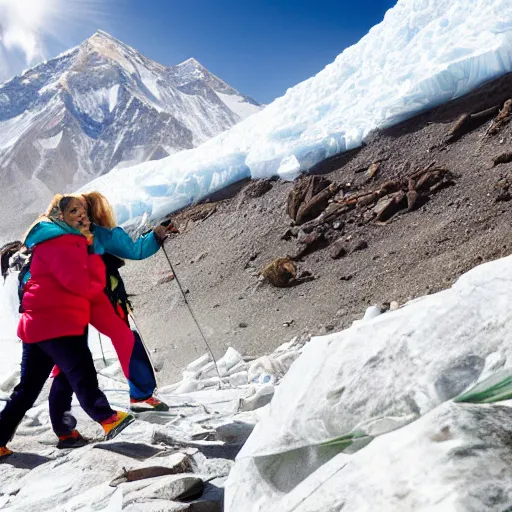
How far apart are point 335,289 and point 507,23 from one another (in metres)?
6.86

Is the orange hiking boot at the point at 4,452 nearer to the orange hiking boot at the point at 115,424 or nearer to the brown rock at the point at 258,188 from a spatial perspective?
the orange hiking boot at the point at 115,424

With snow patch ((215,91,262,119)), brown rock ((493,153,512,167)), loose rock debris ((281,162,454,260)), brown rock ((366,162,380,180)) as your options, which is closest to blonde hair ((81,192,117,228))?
loose rock debris ((281,162,454,260))

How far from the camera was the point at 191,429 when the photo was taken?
104 inches

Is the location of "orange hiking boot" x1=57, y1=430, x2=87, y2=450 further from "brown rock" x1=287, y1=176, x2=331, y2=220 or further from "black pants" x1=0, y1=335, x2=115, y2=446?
"brown rock" x1=287, y1=176, x2=331, y2=220

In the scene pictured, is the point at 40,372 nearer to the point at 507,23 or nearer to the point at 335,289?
the point at 335,289

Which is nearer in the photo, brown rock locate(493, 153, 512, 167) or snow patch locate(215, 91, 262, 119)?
brown rock locate(493, 153, 512, 167)

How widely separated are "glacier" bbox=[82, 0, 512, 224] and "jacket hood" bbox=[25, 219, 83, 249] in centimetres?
958

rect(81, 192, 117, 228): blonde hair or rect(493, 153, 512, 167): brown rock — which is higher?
rect(81, 192, 117, 228): blonde hair

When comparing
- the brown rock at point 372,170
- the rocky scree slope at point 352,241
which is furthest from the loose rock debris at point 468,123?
the brown rock at point 372,170

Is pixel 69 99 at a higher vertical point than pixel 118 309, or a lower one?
higher

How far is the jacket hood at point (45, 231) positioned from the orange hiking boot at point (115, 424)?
94 cm

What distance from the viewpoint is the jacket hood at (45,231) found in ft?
8.09


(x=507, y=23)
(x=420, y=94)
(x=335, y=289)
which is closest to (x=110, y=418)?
(x=335, y=289)

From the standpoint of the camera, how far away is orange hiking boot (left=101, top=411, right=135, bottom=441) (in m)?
2.50
